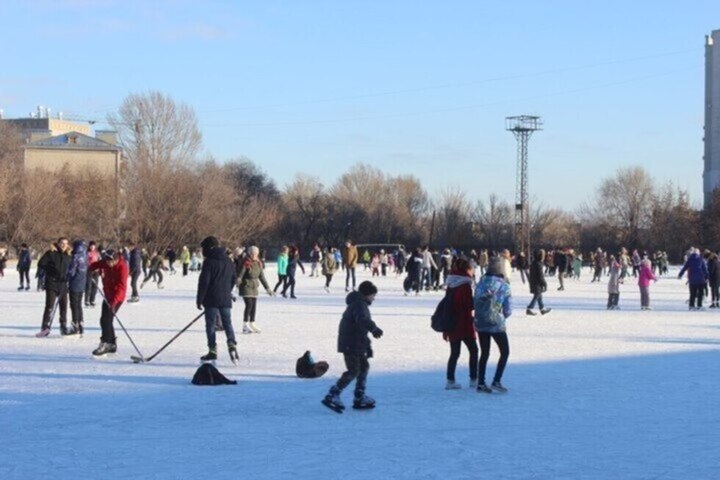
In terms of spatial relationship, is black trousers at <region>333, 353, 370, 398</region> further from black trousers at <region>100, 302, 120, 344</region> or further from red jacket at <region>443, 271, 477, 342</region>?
black trousers at <region>100, 302, 120, 344</region>

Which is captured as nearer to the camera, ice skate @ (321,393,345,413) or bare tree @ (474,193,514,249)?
ice skate @ (321,393,345,413)

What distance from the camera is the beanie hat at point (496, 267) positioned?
10.4 meters

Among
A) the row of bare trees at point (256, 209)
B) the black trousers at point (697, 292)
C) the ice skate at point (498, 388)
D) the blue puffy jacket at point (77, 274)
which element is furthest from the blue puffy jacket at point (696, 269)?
the row of bare trees at point (256, 209)

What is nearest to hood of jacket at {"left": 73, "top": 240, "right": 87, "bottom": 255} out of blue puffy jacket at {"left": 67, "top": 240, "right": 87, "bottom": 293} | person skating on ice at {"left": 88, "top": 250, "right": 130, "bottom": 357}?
blue puffy jacket at {"left": 67, "top": 240, "right": 87, "bottom": 293}

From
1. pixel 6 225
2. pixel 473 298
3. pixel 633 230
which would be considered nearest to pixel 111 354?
pixel 473 298

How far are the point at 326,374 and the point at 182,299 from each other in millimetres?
14815

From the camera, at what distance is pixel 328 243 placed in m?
94.4

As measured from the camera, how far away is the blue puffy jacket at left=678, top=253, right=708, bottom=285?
2384 centimetres

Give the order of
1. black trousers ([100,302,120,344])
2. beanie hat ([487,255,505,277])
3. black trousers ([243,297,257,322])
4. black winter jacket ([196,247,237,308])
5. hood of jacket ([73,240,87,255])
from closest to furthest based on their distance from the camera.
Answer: beanie hat ([487,255,505,277]), black winter jacket ([196,247,237,308]), black trousers ([100,302,120,344]), hood of jacket ([73,240,87,255]), black trousers ([243,297,257,322])

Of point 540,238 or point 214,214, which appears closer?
point 214,214

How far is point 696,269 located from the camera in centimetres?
2411

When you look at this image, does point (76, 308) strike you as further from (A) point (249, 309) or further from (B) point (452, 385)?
(B) point (452, 385)

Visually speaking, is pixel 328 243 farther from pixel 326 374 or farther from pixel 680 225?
pixel 326 374

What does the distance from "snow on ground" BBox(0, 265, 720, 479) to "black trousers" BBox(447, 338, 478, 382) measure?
0.83 ft
